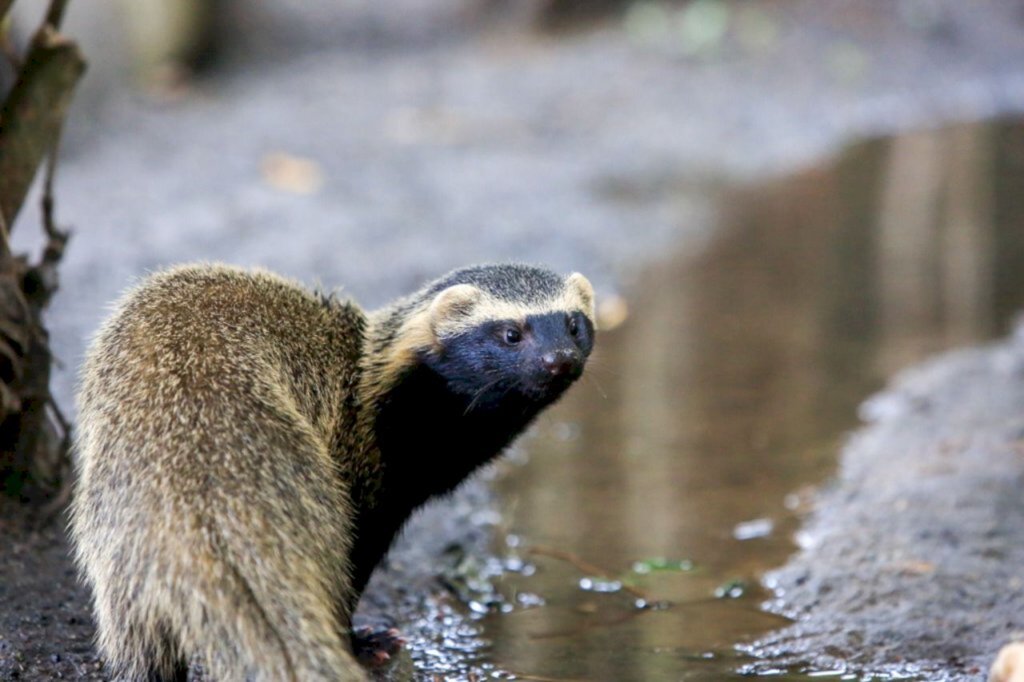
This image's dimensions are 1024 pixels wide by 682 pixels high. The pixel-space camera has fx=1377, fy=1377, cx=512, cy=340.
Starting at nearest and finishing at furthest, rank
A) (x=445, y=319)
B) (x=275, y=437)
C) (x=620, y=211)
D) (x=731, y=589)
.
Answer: (x=275, y=437)
(x=445, y=319)
(x=731, y=589)
(x=620, y=211)

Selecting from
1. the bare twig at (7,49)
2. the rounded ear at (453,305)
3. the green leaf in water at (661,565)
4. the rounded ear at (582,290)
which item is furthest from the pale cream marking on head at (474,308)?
the bare twig at (7,49)

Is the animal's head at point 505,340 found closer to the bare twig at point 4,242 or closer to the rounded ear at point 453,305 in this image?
the rounded ear at point 453,305

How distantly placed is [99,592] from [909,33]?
1965cm

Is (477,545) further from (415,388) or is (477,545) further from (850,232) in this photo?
(850,232)

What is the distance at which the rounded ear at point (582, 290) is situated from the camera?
574 cm

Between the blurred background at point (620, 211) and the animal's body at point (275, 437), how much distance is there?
846mm

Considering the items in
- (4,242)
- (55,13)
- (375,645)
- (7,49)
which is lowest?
(375,645)

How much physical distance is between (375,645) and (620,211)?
8439mm

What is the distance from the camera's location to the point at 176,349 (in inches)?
185

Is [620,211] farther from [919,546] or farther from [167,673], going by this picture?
[167,673]

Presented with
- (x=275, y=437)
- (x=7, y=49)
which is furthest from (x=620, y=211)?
(x=275, y=437)

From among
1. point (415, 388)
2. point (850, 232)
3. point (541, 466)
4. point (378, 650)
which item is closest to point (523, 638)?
point (378, 650)

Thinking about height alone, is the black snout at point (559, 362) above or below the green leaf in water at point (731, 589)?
above

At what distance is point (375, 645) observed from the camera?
5.32 m
